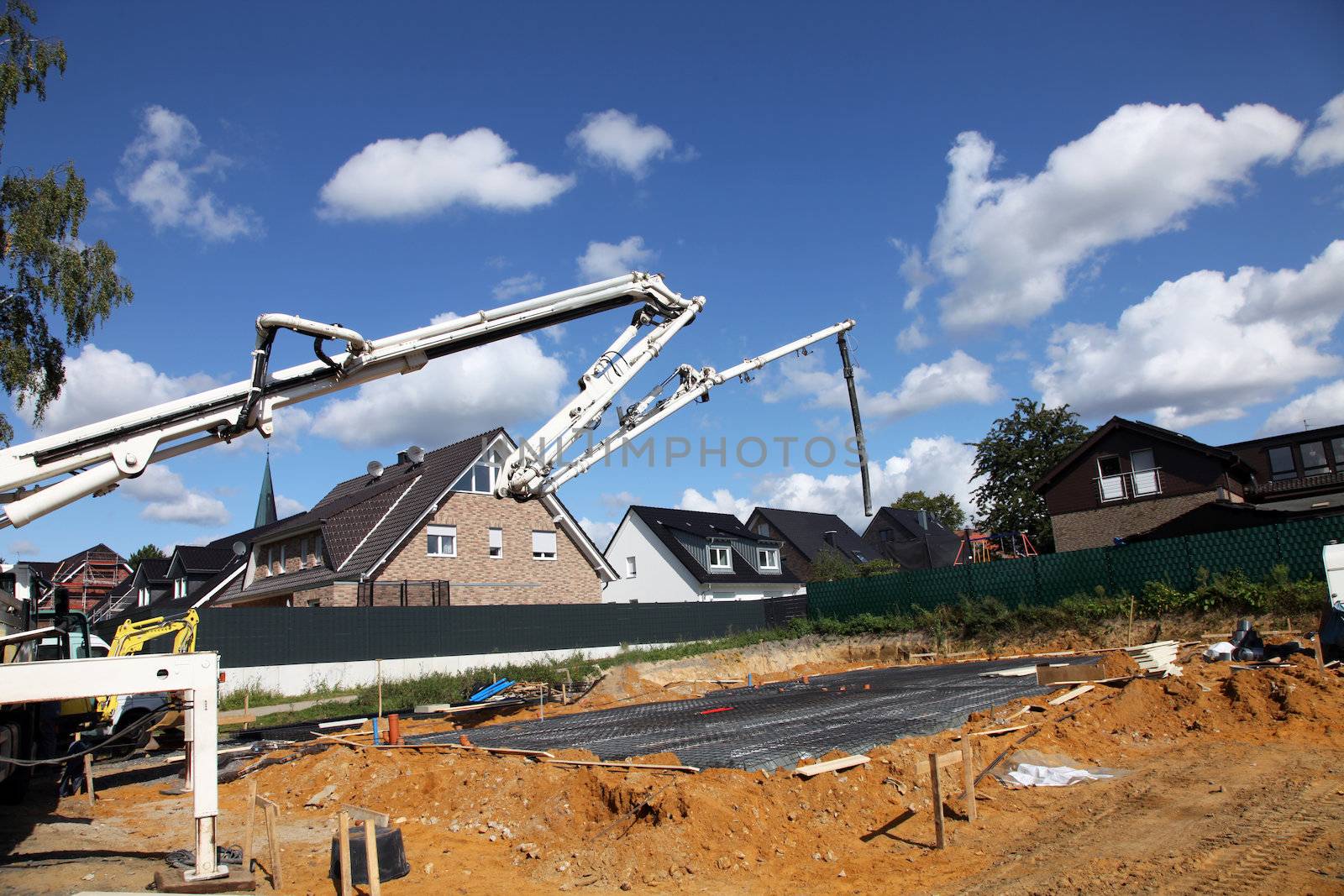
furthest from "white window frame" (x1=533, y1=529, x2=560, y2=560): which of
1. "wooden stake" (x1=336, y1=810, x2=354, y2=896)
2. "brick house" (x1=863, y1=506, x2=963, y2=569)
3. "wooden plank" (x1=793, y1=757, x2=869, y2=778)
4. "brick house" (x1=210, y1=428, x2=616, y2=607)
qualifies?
"brick house" (x1=863, y1=506, x2=963, y2=569)

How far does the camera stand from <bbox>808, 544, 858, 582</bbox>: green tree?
47625mm

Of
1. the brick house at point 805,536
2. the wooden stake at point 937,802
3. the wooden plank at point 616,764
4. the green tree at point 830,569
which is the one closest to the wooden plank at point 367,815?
the wooden plank at point 616,764

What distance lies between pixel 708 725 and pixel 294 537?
81.4 feet

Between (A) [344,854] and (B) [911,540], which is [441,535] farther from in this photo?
(B) [911,540]

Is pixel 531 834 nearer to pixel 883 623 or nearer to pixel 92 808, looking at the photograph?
pixel 92 808

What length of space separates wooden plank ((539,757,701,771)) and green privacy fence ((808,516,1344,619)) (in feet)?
63.8

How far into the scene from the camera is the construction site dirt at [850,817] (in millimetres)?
7391

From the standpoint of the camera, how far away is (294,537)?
33438 millimetres

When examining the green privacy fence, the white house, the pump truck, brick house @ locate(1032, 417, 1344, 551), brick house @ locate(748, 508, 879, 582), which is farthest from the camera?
brick house @ locate(748, 508, 879, 582)

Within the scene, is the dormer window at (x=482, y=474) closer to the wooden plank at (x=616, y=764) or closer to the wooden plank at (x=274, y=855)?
the wooden plank at (x=616, y=764)

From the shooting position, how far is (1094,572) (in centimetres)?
2600

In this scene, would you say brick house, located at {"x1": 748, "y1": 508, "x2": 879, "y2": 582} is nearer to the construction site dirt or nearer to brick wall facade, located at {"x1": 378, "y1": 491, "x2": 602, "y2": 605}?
brick wall facade, located at {"x1": 378, "y1": 491, "x2": 602, "y2": 605}

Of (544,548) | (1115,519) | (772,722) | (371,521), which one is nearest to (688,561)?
(544,548)

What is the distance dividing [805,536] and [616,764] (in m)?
46.8
